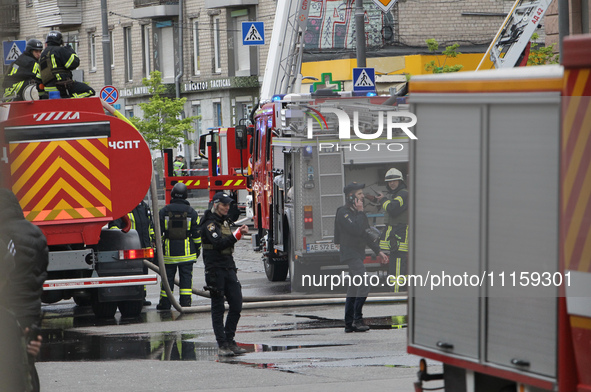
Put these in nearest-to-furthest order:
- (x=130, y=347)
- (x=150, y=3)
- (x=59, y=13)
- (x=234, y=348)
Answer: (x=234, y=348) → (x=130, y=347) → (x=150, y=3) → (x=59, y=13)

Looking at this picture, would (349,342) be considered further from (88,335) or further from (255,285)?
(255,285)

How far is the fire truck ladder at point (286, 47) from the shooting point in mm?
21156

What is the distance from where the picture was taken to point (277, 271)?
16766 mm

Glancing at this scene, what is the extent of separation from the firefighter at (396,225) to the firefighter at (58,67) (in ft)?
14.2

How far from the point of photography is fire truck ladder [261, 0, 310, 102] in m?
21.2

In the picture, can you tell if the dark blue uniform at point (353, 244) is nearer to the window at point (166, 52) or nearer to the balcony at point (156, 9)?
the balcony at point (156, 9)

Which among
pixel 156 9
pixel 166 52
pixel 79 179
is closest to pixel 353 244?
pixel 79 179

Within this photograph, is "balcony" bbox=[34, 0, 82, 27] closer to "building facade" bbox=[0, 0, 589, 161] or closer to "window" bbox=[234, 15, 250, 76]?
"building facade" bbox=[0, 0, 589, 161]

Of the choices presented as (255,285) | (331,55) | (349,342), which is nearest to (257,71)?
(331,55)

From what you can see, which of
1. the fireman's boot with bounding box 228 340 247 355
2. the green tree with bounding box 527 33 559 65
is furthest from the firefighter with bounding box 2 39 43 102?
the green tree with bounding box 527 33 559 65

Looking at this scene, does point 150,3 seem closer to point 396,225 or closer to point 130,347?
point 396,225

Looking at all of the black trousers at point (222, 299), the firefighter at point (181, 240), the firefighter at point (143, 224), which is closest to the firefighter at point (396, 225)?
the firefighter at point (181, 240)

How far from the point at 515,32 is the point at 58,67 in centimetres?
1026

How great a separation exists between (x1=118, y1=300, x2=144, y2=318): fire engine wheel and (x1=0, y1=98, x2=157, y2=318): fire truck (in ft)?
2.22
